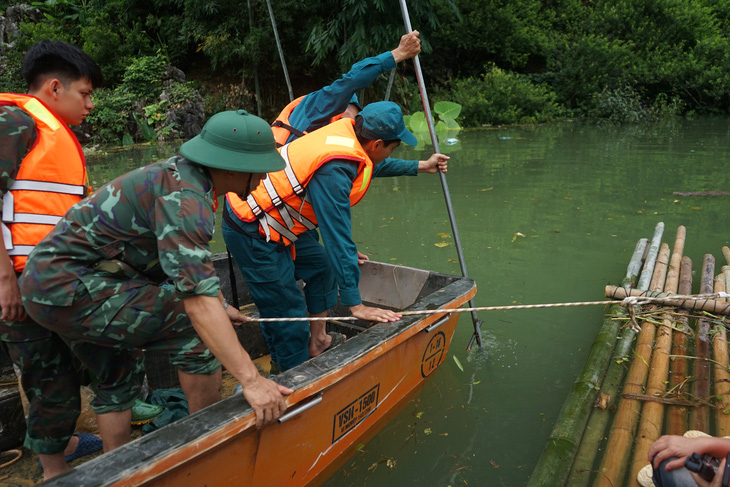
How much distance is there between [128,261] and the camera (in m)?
1.88

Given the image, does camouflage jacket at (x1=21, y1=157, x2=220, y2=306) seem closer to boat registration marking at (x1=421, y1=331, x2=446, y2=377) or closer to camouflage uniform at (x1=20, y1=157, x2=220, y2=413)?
camouflage uniform at (x1=20, y1=157, x2=220, y2=413)

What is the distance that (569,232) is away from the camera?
586 centimetres

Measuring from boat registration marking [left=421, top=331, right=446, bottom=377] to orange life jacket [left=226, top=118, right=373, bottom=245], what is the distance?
0.93 m

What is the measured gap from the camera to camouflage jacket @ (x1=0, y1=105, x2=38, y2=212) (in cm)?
194

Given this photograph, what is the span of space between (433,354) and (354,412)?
0.79 metres

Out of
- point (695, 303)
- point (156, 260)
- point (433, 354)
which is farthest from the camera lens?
point (695, 303)

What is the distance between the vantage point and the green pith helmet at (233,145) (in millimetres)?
1772

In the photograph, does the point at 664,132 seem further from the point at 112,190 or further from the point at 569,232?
the point at 112,190

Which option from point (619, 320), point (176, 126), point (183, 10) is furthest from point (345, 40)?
point (619, 320)

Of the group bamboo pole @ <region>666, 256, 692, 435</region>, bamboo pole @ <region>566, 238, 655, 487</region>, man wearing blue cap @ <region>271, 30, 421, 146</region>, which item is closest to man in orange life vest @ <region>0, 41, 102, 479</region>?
man wearing blue cap @ <region>271, 30, 421, 146</region>

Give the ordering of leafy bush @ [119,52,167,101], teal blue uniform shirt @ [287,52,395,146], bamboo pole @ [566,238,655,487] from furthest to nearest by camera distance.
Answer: leafy bush @ [119,52,167,101] → teal blue uniform shirt @ [287,52,395,146] → bamboo pole @ [566,238,655,487]

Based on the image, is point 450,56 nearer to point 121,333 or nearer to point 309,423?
point 309,423

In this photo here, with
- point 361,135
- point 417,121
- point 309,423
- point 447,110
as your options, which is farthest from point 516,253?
point 447,110

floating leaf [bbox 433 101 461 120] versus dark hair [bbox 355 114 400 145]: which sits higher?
dark hair [bbox 355 114 400 145]
